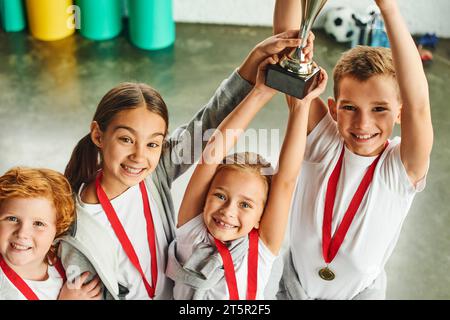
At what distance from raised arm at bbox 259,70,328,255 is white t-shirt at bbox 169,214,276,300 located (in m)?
0.03

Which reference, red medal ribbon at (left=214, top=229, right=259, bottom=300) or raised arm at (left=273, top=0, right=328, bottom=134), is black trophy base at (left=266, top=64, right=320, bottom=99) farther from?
red medal ribbon at (left=214, top=229, right=259, bottom=300)

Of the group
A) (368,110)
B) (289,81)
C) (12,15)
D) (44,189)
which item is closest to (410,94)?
(368,110)

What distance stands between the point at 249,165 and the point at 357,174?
0.77 ft

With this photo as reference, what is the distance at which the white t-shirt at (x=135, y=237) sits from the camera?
4.59ft

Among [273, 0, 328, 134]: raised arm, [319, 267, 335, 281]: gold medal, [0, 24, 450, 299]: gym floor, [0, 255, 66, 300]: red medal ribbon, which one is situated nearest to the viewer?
[0, 255, 66, 300]: red medal ribbon

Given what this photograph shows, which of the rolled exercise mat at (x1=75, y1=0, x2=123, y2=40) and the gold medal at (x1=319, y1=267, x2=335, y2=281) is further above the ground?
the gold medal at (x1=319, y1=267, x2=335, y2=281)

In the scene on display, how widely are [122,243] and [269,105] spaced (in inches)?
68.2

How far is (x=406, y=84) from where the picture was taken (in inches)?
49.6

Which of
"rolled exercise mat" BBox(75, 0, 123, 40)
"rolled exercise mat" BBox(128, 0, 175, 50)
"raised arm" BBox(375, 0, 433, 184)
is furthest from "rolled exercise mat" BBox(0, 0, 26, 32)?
"raised arm" BBox(375, 0, 433, 184)

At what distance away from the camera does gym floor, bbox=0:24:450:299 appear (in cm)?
261

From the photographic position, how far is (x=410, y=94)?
127 cm

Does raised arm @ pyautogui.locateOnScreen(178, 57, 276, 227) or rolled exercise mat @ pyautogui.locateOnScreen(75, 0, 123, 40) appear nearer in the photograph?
raised arm @ pyautogui.locateOnScreen(178, 57, 276, 227)
